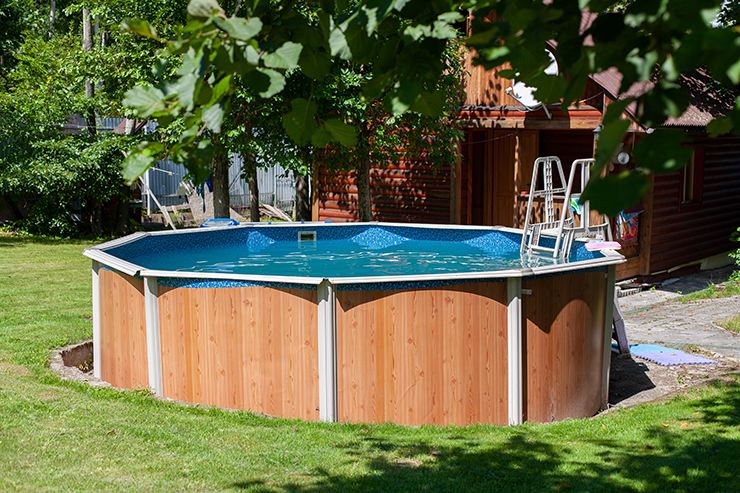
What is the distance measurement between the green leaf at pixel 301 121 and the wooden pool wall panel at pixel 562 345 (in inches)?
153

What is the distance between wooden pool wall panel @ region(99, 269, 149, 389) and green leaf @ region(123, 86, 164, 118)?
4.52m

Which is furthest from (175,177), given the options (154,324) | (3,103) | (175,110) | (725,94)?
(175,110)

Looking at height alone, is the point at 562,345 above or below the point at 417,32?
below

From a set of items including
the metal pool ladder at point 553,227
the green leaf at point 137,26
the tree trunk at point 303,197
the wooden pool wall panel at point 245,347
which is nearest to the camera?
the green leaf at point 137,26

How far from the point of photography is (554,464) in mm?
4766

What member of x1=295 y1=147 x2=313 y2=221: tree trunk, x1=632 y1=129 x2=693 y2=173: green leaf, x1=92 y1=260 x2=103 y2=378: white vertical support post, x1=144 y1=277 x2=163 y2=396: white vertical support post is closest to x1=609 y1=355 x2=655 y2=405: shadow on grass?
x1=144 y1=277 x2=163 y2=396: white vertical support post

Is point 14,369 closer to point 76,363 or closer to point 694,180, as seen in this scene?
point 76,363

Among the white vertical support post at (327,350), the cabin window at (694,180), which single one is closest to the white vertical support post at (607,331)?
the white vertical support post at (327,350)

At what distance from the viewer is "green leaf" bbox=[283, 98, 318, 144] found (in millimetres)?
2637

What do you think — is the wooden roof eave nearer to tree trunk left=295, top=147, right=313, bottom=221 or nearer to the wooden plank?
the wooden plank

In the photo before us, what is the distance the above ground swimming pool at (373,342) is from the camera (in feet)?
19.5

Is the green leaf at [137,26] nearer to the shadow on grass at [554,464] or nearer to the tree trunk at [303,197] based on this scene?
the shadow on grass at [554,464]

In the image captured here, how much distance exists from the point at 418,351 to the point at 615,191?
169 inches

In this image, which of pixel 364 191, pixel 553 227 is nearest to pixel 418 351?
pixel 553 227
